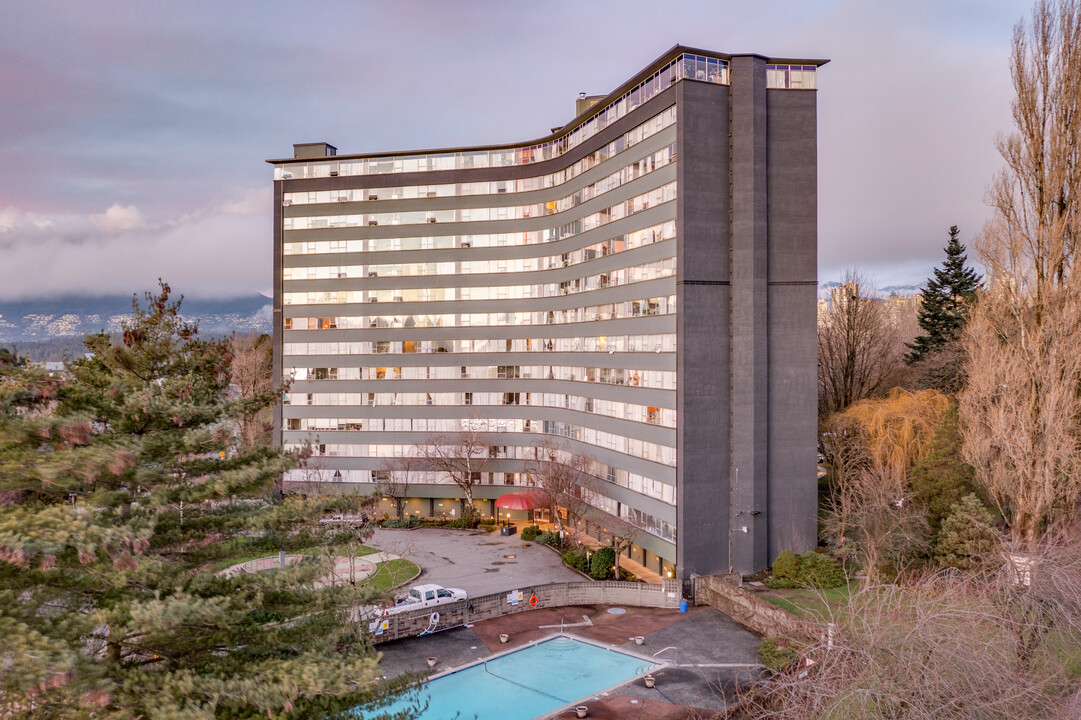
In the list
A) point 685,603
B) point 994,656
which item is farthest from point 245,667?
point 685,603

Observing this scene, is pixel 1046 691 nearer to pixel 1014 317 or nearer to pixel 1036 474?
pixel 1036 474

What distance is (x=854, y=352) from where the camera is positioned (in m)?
58.0

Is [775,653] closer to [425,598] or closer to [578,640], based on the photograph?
[578,640]

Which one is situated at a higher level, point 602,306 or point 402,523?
point 602,306

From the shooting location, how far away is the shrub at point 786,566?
36.4 m

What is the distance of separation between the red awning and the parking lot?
299 centimetres

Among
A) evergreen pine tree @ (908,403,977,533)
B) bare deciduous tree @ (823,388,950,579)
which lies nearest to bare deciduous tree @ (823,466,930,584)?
bare deciduous tree @ (823,388,950,579)

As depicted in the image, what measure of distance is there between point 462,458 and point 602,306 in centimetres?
1910

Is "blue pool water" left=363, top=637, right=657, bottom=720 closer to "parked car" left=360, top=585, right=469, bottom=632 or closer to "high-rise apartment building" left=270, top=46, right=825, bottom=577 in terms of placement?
"parked car" left=360, top=585, right=469, bottom=632

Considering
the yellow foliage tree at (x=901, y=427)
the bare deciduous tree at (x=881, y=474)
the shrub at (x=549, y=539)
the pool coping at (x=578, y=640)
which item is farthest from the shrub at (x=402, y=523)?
the yellow foliage tree at (x=901, y=427)

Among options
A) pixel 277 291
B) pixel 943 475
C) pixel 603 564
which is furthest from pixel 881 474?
pixel 277 291

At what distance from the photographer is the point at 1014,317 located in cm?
3033

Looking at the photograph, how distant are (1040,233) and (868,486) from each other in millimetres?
16018

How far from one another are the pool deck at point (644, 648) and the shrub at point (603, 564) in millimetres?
5095
